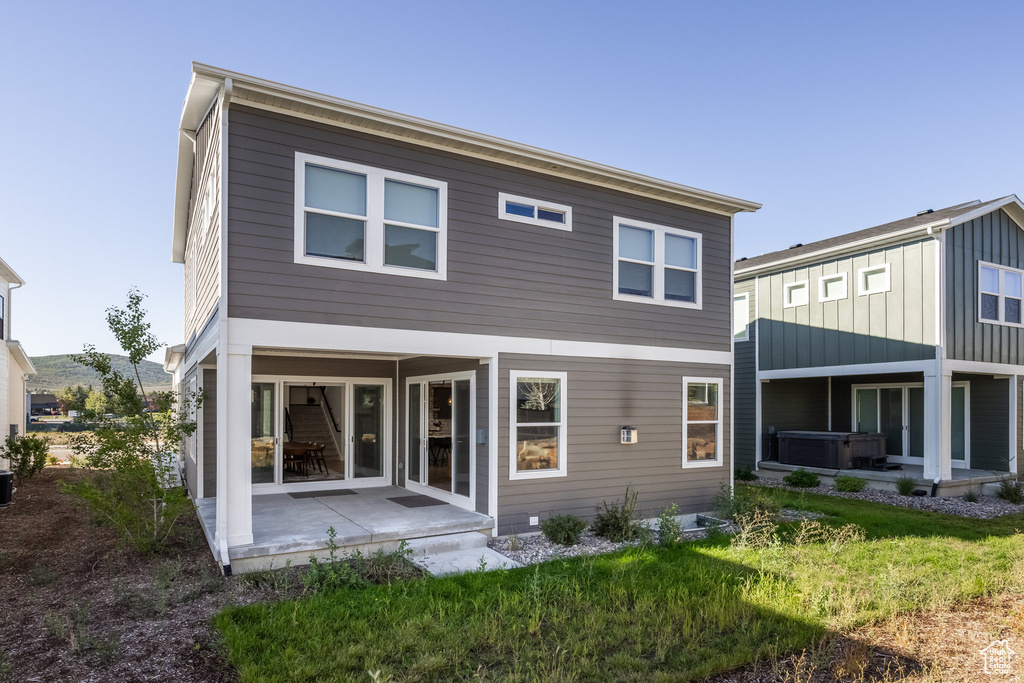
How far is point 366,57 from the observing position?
1280 centimetres

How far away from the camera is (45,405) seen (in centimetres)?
5444

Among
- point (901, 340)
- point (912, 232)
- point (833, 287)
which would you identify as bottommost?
point (901, 340)

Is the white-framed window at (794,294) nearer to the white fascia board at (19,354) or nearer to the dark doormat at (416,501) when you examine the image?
the dark doormat at (416,501)

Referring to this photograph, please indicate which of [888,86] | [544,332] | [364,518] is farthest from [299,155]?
[888,86]

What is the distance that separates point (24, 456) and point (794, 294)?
17.8 meters

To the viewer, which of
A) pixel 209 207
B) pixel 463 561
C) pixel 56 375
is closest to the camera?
pixel 463 561

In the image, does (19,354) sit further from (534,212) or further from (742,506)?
(742,506)

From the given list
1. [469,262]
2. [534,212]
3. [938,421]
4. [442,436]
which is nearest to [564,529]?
[442,436]

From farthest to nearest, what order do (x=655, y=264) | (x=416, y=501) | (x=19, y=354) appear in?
(x=19, y=354)
(x=655, y=264)
(x=416, y=501)

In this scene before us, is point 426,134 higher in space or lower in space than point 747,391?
higher

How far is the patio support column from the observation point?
1181 cm

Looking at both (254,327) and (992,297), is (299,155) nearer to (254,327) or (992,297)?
(254,327)

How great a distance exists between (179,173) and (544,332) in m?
7.69

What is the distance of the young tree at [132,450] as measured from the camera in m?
7.12
